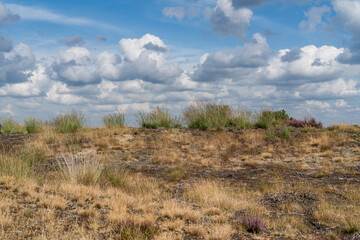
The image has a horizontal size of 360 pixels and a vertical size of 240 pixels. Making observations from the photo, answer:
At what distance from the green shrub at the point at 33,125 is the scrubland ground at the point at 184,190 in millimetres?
3162

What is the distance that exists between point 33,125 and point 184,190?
15.2 meters

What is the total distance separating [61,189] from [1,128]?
54.2 feet

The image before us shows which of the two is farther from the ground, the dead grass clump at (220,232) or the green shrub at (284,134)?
the green shrub at (284,134)

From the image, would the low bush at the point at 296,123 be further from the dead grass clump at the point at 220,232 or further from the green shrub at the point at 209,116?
the dead grass clump at the point at 220,232

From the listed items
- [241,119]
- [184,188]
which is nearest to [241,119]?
[241,119]

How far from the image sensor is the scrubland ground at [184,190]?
6.44 meters

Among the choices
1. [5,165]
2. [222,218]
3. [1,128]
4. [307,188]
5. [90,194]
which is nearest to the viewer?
[222,218]

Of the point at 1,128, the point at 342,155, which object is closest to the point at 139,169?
the point at 342,155

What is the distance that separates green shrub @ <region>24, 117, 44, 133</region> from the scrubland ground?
3162mm

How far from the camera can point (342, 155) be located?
52.9ft

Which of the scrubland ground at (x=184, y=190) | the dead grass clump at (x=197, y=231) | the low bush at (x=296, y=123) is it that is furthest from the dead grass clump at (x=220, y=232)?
the low bush at (x=296, y=123)

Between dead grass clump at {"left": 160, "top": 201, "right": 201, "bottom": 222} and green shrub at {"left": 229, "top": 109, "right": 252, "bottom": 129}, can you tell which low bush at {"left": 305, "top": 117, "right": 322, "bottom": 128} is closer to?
green shrub at {"left": 229, "top": 109, "right": 252, "bottom": 129}

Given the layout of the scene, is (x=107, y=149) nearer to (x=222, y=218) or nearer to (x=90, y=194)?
(x=90, y=194)

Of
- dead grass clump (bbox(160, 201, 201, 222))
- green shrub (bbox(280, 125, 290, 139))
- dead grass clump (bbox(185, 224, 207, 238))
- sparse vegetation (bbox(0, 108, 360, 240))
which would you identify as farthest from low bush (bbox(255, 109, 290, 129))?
dead grass clump (bbox(185, 224, 207, 238))
